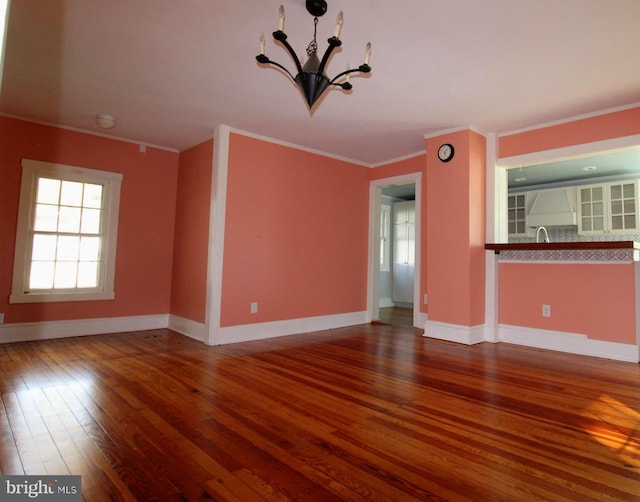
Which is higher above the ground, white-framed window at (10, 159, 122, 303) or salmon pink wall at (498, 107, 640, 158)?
salmon pink wall at (498, 107, 640, 158)

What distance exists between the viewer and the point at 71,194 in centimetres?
434

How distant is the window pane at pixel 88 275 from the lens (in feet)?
14.4

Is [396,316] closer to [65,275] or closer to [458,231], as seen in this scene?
[458,231]

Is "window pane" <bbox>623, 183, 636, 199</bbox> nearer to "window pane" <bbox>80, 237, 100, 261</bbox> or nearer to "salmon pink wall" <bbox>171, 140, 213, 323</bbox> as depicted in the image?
"salmon pink wall" <bbox>171, 140, 213, 323</bbox>

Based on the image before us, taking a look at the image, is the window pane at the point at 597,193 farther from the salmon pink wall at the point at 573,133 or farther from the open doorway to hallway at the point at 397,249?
the open doorway to hallway at the point at 397,249

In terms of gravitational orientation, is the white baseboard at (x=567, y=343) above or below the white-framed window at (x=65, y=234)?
below

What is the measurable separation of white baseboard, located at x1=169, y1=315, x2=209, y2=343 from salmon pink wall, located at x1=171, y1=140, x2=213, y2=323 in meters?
0.06

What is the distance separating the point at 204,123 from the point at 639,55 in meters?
3.85

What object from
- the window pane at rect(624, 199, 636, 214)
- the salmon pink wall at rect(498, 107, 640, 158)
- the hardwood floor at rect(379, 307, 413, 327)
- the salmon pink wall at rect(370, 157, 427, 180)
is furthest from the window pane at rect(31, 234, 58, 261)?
the window pane at rect(624, 199, 636, 214)

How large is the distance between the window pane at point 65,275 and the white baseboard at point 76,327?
421 millimetres

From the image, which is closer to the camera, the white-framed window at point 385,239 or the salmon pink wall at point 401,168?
the salmon pink wall at point 401,168

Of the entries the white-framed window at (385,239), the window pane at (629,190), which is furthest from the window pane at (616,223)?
the white-framed window at (385,239)

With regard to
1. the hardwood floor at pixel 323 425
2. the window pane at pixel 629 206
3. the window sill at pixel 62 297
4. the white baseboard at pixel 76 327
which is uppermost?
the window pane at pixel 629 206

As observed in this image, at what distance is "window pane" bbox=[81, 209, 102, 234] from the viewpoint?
442 centimetres
